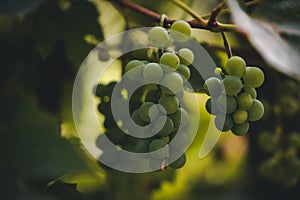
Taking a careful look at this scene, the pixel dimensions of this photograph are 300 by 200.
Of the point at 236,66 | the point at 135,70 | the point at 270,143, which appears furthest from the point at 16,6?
the point at 270,143

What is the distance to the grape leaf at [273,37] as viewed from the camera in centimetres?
53

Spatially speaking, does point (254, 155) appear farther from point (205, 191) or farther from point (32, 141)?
point (32, 141)

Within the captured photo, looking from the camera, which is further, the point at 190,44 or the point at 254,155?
the point at 254,155

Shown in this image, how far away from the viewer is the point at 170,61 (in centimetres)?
64

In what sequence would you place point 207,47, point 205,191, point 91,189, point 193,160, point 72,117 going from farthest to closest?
point 205,191, point 193,160, point 91,189, point 72,117, point 207,47

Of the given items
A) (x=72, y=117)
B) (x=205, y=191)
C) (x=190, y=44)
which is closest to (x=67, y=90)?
(x=72, y=117)

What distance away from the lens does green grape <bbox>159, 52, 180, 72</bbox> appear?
64 cm

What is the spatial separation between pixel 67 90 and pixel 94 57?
0.16m

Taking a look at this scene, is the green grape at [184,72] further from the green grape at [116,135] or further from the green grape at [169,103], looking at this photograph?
the green grape at [116,135]

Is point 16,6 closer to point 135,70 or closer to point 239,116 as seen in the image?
point 135,70

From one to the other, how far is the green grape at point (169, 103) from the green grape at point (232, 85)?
0.06m

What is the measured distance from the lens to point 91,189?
1.30 metres

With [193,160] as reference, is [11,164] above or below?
above

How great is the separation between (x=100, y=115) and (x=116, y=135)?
0.15 m
